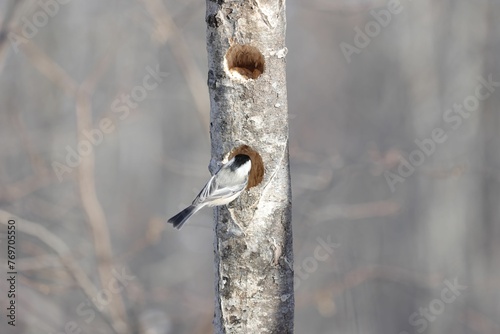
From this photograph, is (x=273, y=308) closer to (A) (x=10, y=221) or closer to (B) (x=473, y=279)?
(A) (x=10, y=221)

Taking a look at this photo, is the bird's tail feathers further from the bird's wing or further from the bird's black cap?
the bird's black cap

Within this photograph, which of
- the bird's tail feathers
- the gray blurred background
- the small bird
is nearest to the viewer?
the small bird

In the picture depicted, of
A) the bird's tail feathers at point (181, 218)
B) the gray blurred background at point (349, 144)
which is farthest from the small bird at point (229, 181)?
the gray blurred background at point (349, 144)

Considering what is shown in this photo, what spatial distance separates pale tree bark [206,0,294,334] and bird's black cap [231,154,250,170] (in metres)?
0.02

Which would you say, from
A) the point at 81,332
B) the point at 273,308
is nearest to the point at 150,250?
the point at 81,332

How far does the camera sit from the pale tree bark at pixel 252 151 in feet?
6.72

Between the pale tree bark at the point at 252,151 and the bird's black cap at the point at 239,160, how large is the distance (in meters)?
0.02

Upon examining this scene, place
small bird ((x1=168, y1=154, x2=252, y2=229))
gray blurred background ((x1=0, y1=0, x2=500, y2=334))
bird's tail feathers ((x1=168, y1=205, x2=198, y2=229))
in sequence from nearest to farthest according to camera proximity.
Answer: small bird ((x1=168, y1=154, x2=252, y2=229)), bird's tail feathers ((x1=168, y1=205, x2=198, y2=229)), gray blurred background ((x1=0, y1=0, x2=500, y2=334))

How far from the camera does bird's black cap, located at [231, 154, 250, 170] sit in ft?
6.74

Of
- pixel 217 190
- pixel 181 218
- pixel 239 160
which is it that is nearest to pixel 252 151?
pixel 239 160

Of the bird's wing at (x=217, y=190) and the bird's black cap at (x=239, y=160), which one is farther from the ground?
the bird's black cap at (x=239, y=160)

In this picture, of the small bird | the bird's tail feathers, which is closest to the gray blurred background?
the bird's tail feathers

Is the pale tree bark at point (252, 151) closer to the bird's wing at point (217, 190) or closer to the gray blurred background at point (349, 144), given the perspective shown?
the bird's wing at point (217, 190)

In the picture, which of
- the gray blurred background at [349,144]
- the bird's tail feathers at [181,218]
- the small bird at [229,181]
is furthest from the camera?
the gray blurred background at [349,144]
